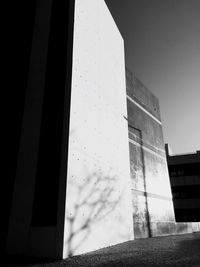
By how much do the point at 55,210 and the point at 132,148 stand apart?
451cm

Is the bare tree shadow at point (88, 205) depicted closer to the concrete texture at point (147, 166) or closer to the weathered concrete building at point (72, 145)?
the weathered concrete building at point (72, 145)

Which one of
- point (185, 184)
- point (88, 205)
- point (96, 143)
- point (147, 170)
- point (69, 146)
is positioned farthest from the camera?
point (185, 184)

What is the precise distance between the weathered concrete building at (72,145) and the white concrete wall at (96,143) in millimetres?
19

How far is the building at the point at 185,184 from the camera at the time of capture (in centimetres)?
1952

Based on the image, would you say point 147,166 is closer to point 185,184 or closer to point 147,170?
point 147,170

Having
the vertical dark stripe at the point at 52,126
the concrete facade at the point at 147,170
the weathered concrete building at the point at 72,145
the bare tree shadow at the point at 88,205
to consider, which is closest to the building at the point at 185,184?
the concrete facade at the point at 147,170

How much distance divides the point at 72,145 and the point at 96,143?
908 millimetres

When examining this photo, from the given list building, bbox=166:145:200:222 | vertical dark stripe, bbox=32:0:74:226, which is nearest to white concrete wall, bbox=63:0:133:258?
vertical dark stripe, bbox=32:0:74:226

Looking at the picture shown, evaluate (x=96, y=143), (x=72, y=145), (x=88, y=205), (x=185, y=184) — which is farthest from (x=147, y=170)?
(x=185, y=184)

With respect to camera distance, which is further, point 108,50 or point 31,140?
point 108,50

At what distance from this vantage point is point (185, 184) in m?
20.3

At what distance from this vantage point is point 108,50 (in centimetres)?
595

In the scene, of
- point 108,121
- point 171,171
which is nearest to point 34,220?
point 108,121

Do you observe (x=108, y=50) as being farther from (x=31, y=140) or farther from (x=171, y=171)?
(x=171, y=171)
